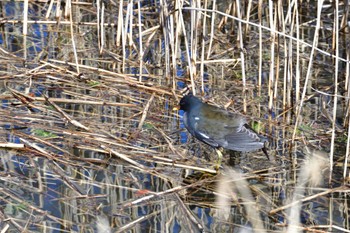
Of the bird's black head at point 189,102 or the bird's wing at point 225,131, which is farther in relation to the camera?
the bird's black head at point 189,102

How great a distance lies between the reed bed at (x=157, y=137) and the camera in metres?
4.75

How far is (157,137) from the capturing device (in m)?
5.84

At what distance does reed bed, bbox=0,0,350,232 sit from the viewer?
15.6ft

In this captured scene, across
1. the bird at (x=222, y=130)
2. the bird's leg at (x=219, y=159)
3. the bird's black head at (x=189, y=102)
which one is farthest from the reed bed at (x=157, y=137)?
the bird's black head at (x=189, y=102)

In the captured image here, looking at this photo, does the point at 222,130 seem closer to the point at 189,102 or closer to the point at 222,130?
the point at 222,130

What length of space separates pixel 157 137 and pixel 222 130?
2.12ft

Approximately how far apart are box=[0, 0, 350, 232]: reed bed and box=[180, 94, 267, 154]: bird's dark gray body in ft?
0.72

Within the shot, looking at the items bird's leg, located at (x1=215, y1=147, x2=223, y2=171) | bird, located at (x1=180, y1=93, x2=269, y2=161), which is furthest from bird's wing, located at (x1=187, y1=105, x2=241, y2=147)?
bird's leg, located at (x1=215, y1=147, x2=223, y2=171)

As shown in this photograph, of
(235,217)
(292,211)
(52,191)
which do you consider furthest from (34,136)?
(292,211)

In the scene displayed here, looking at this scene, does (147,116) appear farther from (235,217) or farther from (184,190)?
(235,217)

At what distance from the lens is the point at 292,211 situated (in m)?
4.64

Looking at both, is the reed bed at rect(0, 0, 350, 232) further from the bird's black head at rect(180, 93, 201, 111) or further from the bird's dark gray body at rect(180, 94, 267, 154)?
the bird's black head at rect(180, 93, 201, 111)

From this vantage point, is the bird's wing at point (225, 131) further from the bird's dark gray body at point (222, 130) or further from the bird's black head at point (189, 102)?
the bird's black head at point (189, 102)

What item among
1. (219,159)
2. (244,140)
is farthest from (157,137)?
(244,140)
